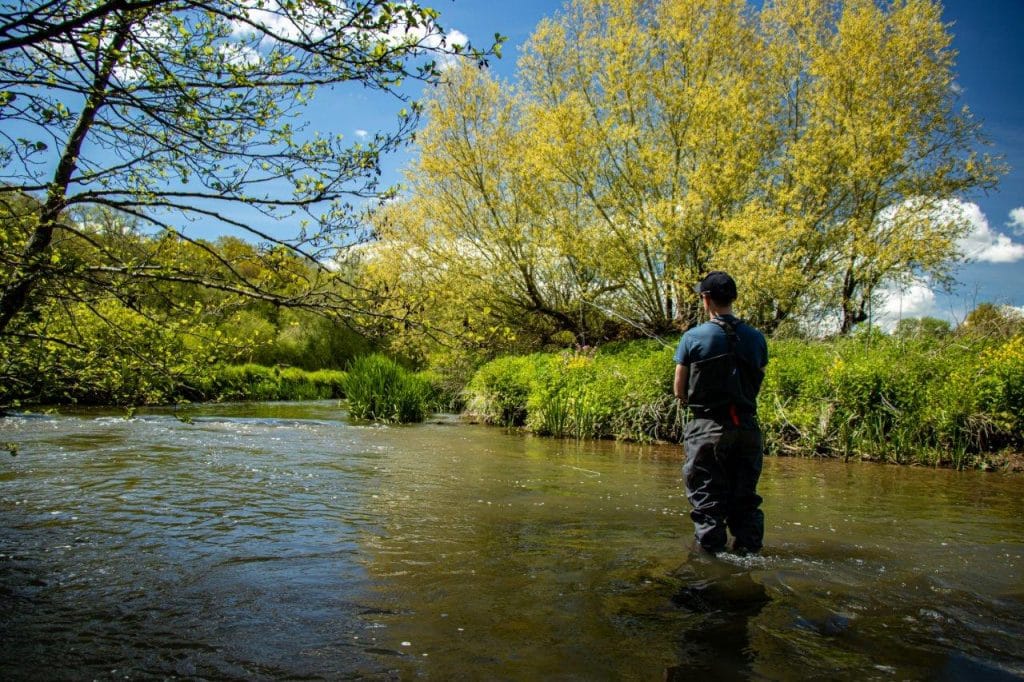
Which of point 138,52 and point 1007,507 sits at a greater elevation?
point 138,52

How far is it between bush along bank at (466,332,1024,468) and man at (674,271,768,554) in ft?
25.5

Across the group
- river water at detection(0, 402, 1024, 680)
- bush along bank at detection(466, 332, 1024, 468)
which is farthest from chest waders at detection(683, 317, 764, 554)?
bush along bank at detection(466, 332, 1024, 468)

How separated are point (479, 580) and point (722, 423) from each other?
2.02 m

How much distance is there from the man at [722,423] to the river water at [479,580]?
0.34 metres

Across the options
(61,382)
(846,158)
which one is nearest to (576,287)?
(846,158)

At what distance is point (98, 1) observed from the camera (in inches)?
151

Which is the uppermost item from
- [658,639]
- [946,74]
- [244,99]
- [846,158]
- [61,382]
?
[946,74]

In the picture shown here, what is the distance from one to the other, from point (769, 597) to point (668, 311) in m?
17.3

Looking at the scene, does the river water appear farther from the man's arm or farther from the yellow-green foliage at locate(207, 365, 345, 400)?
the yellow-green foliage at locate(207, 365, 345, 400)

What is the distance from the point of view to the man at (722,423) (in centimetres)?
471

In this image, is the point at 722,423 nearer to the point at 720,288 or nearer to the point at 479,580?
the point at 720,288

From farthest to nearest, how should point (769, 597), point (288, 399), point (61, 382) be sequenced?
1. point (288, 399)
2. point (61, 382)
3. point (769, 597)

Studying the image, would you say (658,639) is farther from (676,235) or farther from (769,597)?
(676,235)

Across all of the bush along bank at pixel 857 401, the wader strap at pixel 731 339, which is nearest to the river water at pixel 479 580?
the wader strap at pixel 731 339
